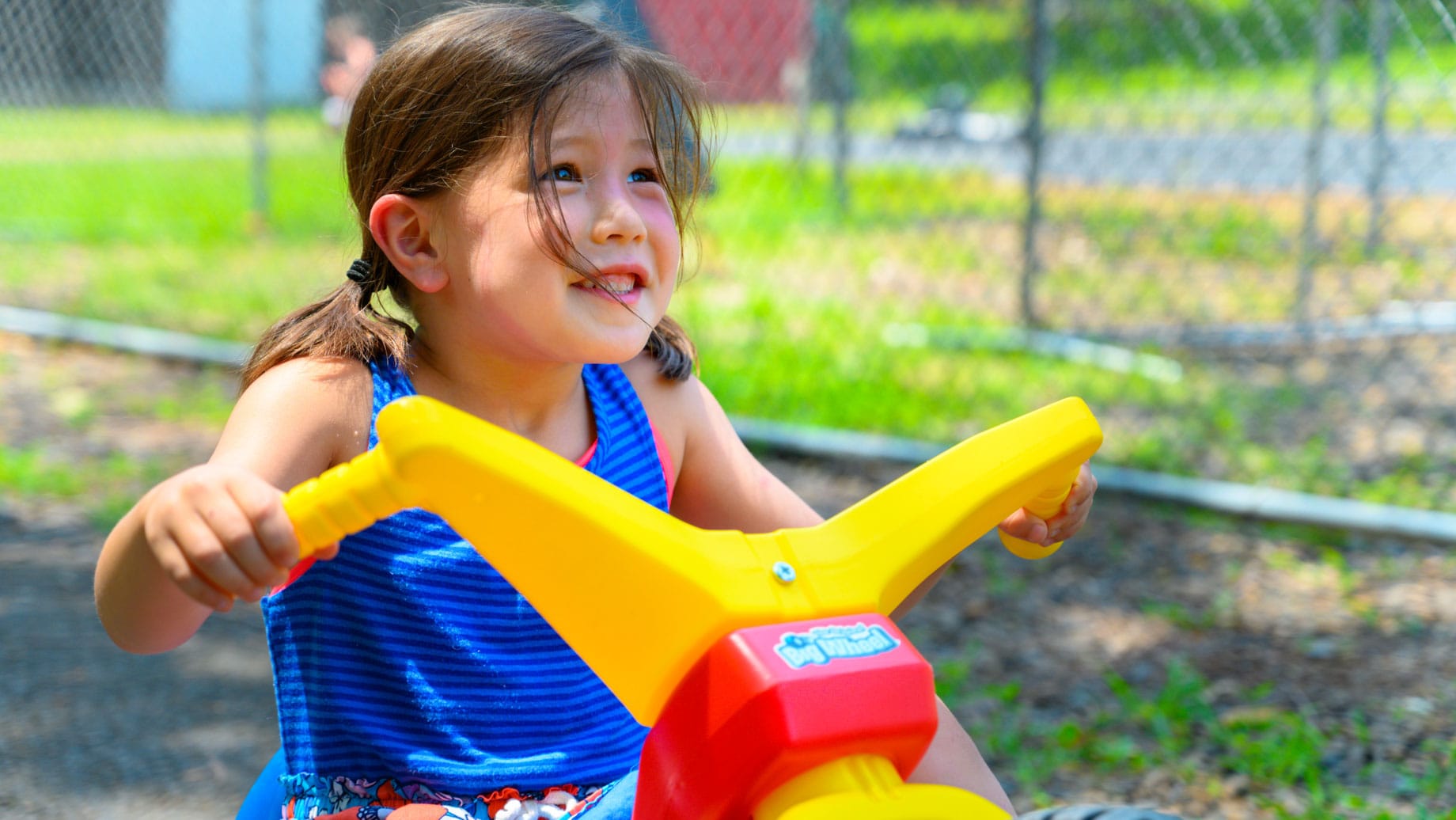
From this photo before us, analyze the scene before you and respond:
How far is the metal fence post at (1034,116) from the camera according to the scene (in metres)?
4.03

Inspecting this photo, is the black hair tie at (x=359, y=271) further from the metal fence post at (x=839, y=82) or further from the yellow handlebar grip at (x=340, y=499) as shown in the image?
the metal fence post at (x=839, y=82)

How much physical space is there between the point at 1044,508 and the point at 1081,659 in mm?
1375

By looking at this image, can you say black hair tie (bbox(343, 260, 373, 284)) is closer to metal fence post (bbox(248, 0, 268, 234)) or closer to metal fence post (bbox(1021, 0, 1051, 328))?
metal fence post (bbox(1021, 0, 1051, 328))

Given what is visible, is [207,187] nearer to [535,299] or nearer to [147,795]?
[147,795]

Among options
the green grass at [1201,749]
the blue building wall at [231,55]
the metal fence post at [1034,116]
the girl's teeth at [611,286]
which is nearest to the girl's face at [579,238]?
the girl's teeth at [611,286]

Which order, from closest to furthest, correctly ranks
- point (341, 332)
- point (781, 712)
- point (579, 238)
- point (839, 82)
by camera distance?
point (781, 712)
point (579, 238)
point (341, 332)
point (839, 82)

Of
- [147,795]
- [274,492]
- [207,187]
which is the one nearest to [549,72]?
[274,492]

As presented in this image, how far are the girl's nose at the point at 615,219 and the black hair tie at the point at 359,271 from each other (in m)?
0.29

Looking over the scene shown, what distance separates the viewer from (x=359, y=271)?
1332 millimetres

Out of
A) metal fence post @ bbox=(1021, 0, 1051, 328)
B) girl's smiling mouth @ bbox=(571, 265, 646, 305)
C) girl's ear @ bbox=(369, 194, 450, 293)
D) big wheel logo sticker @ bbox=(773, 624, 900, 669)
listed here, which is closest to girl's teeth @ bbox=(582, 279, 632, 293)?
girl's smiling mouth @ bbox=(571, 265, 646, 305)

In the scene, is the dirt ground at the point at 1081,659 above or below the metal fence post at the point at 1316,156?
below

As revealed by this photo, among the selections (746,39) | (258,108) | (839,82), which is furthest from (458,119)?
(258,108)

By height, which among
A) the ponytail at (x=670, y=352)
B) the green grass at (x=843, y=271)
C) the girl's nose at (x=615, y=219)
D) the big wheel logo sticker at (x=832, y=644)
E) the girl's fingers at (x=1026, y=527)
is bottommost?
the green grass at (x=843, y=271)

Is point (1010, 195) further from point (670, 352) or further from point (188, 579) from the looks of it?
point (188, 579)
